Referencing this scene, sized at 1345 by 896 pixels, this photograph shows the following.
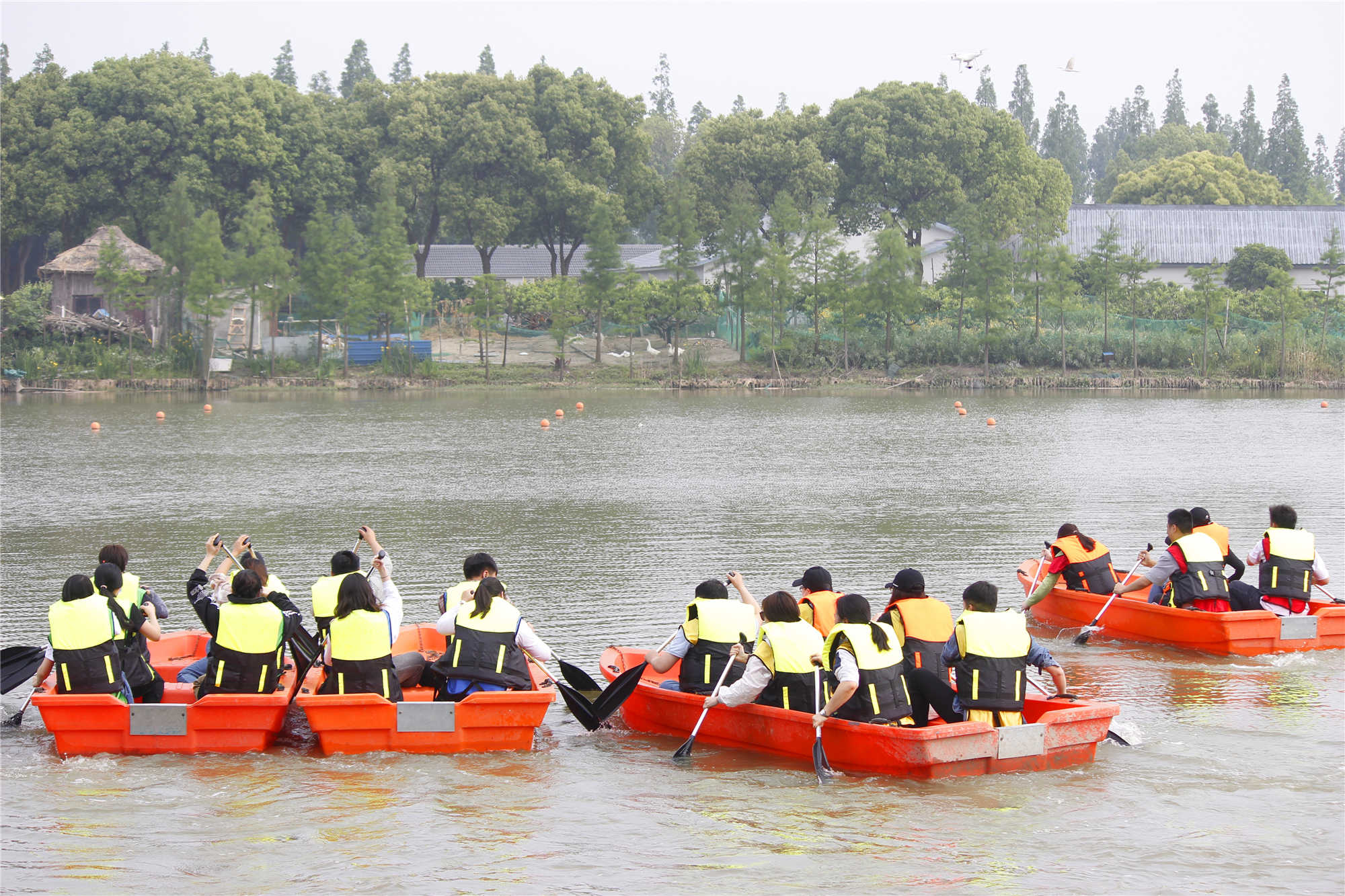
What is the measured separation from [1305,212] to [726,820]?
74.0 meters

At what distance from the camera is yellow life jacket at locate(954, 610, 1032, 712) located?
897cm

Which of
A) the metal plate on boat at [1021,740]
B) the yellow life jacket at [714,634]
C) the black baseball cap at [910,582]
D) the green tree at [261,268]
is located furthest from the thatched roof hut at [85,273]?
the metal plate on boat at [1021,740]

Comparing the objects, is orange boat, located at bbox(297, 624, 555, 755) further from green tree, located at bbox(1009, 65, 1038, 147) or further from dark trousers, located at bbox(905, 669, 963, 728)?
green tree, located at bbox(1009, 65, 1038, 147)

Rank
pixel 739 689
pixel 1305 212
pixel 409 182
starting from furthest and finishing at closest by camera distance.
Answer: pixel 1305 212 < pixel 409 182 < pixel 739 689

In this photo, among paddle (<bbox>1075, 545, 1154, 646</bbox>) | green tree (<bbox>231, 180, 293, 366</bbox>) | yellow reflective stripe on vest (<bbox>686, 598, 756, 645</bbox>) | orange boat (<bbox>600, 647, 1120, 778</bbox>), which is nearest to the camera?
orange boat (<bbox>600, 647, 1120, 778</bbox>)

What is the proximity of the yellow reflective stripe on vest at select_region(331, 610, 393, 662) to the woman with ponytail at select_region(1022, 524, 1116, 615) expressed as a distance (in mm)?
6985

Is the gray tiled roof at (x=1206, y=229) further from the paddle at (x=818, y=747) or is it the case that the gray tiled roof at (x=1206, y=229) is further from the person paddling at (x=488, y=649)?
the person paddling at (x=488, y=649)

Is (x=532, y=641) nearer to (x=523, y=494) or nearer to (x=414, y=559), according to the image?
(x=414, y=559)

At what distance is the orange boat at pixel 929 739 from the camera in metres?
8.79

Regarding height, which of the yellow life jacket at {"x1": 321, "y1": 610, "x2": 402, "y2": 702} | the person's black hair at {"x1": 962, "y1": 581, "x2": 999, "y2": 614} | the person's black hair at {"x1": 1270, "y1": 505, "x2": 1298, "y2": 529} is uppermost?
the person's black hair at {"x1": 1270, "y1": 505, "x2": 1298, "y2": 529}

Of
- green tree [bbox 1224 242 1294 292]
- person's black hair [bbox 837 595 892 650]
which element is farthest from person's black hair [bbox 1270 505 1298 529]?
green tree [bbox 1224 242 1294 292]

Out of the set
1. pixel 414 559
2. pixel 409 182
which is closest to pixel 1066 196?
pixel 409 182

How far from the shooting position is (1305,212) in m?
71.8

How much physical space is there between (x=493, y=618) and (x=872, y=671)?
286cm
